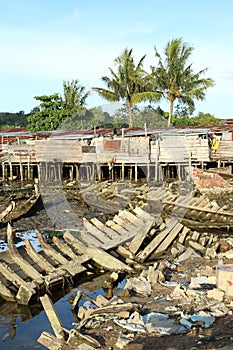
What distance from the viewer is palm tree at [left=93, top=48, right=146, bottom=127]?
3625 cm

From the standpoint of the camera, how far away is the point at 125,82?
36344 mm

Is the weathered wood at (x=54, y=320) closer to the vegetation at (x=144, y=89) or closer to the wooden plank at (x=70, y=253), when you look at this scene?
the wooden plank at (x=70, y=253)

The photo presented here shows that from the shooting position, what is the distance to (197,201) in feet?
56.4

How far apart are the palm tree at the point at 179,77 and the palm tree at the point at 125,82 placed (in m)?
1.70

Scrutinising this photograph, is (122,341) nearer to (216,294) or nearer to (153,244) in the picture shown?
(216,294)

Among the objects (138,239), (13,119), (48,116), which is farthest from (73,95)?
(138,239)

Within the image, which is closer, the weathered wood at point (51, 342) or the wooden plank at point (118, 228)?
the weathered wood at point (51, 342)

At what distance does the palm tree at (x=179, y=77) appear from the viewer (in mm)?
34688

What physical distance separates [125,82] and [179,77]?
178 inches

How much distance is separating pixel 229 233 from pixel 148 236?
356 cm

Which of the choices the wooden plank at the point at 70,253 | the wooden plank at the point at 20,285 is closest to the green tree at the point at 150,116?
the wooden plank at the point at 70,253

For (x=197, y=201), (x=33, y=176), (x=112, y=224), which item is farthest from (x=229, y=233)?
(x=33, y=176)

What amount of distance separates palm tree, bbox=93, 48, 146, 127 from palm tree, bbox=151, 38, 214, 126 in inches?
66.9

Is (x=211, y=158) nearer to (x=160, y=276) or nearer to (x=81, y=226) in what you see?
(x=81, y=226)
